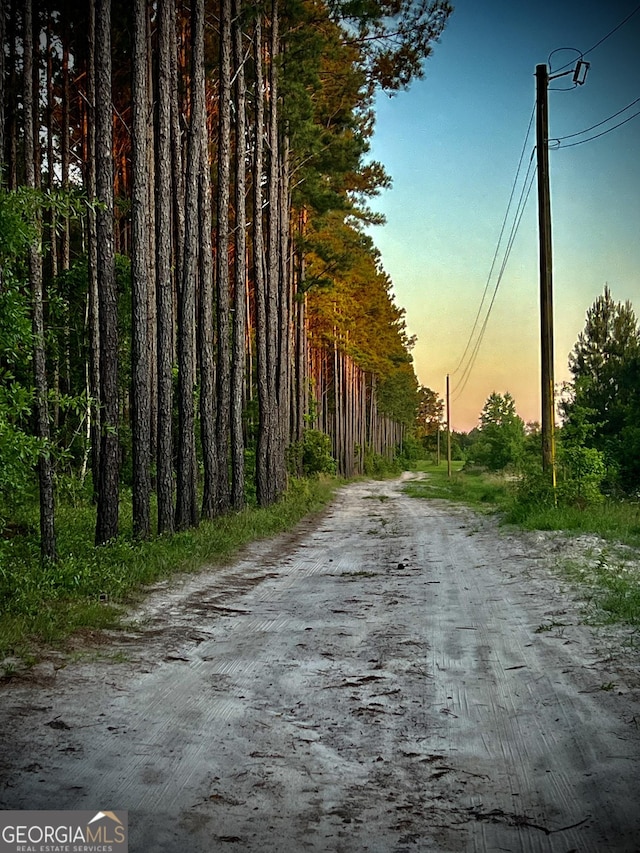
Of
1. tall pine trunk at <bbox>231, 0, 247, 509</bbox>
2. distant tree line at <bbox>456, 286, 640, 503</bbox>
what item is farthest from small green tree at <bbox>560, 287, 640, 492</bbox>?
tall pine trunk at <bbox>231, 0, 247, 509</bbox>

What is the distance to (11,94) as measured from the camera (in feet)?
58.6

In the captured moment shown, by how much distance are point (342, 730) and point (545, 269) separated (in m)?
16.8

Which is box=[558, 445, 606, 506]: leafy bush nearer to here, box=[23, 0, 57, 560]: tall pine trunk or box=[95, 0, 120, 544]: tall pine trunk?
box=[95, 0, 120, 544]: tall pine trunk

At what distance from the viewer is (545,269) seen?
19.4 m

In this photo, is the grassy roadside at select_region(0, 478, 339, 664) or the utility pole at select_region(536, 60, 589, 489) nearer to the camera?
the grassy roadside at select_region(0, 478, 339, 664)

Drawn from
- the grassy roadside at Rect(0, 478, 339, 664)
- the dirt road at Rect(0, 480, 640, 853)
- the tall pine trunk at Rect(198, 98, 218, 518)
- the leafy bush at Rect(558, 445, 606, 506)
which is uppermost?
the tall pine trunk at Rect(198, 98, 218, 518)

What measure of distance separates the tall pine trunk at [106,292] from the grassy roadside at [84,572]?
0.92m

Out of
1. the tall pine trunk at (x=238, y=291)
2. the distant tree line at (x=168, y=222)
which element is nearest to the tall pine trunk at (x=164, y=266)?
the distant tree line at (x=168, y=222)

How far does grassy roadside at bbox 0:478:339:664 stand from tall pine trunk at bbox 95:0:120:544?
0.92 meters

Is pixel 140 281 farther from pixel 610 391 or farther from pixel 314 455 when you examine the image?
pixel 610 391

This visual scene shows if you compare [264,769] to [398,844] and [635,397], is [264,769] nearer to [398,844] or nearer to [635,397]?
[398,844]

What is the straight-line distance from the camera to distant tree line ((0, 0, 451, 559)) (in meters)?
11.8

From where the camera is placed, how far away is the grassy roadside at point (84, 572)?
22.5 feet

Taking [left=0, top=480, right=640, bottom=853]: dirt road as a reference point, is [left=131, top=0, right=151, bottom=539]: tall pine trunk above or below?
above
